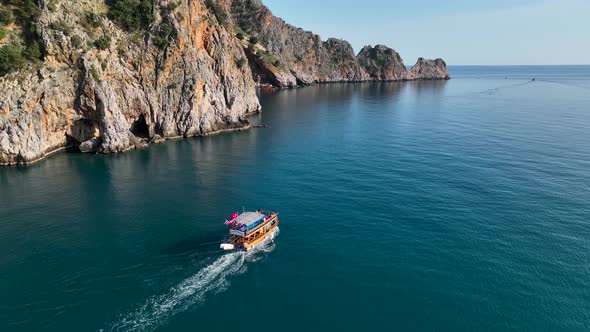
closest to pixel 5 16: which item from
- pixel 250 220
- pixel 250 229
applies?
pixel 250 220

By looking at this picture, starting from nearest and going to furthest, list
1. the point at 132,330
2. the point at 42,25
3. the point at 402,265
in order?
the point at 132,330 → the point at 402,265 → the point at 42,25

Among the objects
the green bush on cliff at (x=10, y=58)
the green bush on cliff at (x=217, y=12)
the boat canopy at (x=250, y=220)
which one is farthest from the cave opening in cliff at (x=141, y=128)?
the boat canopy at (x=250, y=220)

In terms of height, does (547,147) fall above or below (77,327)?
above

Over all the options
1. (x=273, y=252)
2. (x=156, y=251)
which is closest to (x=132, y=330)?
(x=156, y=251)

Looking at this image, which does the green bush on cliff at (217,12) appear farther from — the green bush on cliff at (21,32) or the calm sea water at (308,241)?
the calm sea water at (308,241)

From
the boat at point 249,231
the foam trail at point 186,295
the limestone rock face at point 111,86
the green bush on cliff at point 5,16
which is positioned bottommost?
the foam trail at point 186,295

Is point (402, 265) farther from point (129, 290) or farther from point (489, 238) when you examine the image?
point (129, 290)
